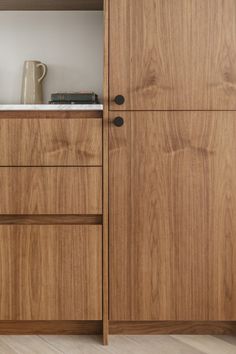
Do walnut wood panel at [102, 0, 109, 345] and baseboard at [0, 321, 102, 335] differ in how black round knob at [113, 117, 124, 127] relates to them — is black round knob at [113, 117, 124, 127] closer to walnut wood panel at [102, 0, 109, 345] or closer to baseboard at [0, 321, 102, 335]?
walnut wood panel at [102, 0, 109, 345]

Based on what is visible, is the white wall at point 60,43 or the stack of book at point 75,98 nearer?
the stack of book at point 75,98

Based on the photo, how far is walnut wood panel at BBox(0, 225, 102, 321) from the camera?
1.92 m

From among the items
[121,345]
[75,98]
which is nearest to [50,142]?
[75,98]

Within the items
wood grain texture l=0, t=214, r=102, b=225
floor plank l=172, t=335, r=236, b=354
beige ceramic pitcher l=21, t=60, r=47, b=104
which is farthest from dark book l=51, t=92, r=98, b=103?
floor plank l=172, t=335, r=236, b=354

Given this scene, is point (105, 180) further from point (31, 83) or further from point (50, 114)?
point (31, 83)

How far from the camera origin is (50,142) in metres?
1.90

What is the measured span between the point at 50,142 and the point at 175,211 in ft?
1.87

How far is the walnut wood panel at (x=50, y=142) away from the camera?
74.5 inches

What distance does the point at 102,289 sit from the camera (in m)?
1.93

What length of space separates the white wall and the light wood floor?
3.80 ft

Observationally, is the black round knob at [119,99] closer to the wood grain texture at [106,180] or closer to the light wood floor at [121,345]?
the wood grain texture at [106,180]

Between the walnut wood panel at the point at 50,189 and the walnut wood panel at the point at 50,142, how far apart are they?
3cm

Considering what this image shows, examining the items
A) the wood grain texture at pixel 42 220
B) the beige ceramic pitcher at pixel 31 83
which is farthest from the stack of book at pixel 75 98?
the wood grain texture at pixel 42 220

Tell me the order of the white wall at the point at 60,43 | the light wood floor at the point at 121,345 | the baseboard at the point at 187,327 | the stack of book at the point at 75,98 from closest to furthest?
the light wood floor at the point at 121,345 → the baseboard at the point at 187,327 → the stack of book at the point at 75,98 → the white wall at the point at 60,43
